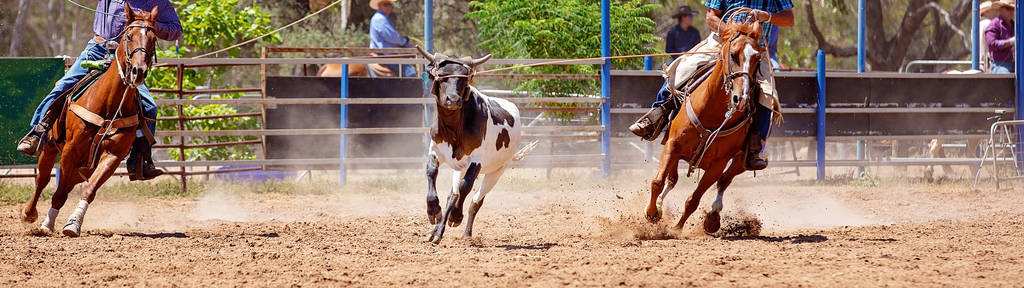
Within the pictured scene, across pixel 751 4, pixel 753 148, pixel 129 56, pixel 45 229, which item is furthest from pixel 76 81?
pixel 751 4

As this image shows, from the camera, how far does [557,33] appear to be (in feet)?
50.4

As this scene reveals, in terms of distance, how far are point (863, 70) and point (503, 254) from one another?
1041cm

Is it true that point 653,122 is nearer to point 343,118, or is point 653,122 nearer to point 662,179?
point 662,179

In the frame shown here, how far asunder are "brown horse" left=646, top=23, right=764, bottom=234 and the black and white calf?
1282mm

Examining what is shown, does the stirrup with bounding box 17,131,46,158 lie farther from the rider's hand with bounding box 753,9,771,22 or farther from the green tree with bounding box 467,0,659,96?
the green tree with bounding box 467,0,659,96

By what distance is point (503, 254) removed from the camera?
7090 millimetres

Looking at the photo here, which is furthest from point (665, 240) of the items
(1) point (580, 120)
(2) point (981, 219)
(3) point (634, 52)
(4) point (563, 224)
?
(3) point (634, 52)

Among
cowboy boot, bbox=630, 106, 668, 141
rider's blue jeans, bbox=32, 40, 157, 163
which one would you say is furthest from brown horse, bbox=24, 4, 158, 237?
cowboy boot, bbox=630, 106, 668, 141

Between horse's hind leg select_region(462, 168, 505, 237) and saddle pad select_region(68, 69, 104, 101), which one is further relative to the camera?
saddle pad select_region(68, 69, 104, 101)

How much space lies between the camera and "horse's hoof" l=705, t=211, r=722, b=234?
8.55 meters

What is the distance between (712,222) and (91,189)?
4.81 metres

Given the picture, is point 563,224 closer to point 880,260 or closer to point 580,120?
point 880,260

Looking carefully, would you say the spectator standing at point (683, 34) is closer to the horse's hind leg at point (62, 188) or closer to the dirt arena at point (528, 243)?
the dirt arena at point (528, 243)

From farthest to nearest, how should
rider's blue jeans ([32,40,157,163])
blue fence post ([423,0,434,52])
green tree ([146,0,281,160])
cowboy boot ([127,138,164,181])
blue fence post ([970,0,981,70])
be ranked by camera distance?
blue fence post ([970,0,981,70]) → green tree ([146,0,281,160]) → blue fence post ([423,0,434,52]) → cowboy boot ([127,138,164,181]) → rider's blue jeans ([32,40,157,163])
